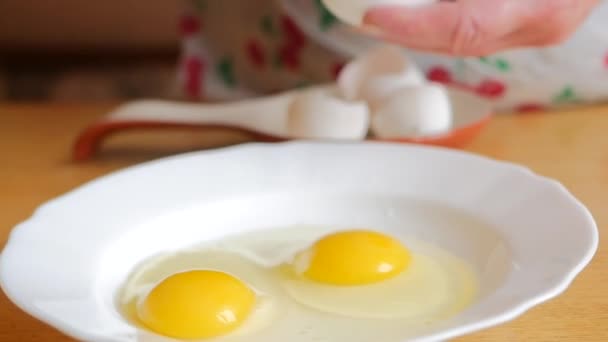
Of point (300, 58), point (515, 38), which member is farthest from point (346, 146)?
point (300, 58)

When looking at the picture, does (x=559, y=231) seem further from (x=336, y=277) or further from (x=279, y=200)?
(x=279, y=200)

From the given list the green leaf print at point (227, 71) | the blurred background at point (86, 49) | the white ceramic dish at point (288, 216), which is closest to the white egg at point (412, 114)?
the white ceramic dish at point (288, 216)

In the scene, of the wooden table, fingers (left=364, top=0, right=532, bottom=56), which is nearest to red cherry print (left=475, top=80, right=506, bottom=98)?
the wooden table

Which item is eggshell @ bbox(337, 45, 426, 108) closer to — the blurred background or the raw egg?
the raw egg

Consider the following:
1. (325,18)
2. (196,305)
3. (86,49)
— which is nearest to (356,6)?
(196,305)

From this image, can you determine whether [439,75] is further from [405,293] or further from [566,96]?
[405,293]

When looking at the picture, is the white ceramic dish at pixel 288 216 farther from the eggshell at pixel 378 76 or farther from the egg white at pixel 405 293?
the eggshell at pixel 378 76
